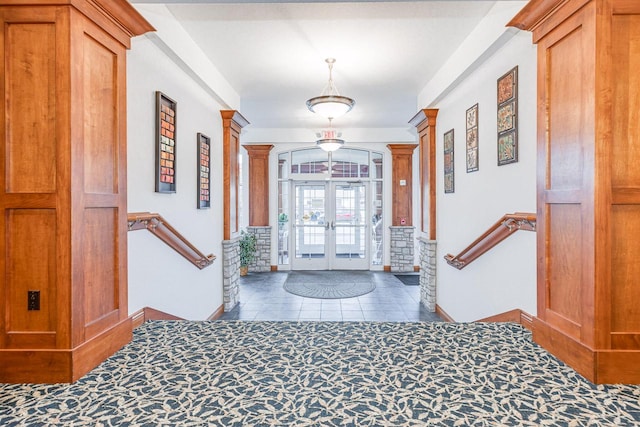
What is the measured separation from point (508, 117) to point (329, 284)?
4584 mm

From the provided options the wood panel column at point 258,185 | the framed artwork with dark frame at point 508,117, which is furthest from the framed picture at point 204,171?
the wood panel column at point 258,185

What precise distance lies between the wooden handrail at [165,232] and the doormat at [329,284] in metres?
2.46

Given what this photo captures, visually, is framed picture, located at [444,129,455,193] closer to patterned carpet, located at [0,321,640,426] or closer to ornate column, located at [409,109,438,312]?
ornate column, located at [409,109,438,312]

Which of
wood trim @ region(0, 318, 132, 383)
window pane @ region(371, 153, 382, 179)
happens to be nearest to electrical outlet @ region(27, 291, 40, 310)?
wood trim @ region(0, 318, 132, 383)

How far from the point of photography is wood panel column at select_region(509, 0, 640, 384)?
166cm

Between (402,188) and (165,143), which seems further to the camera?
(402,188)

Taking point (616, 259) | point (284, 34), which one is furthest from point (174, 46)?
point (616, 259)

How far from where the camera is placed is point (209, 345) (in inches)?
87.6

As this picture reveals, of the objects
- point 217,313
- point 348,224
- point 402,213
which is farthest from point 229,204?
point 402,213

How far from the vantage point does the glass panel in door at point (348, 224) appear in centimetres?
830

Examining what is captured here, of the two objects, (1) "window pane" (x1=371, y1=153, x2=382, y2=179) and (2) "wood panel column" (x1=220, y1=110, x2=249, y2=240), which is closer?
(2) "wood panel column" (x1=220, y1=110, x2=249, y2=240)

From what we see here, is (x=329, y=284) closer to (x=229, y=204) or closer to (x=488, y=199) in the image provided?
(x=229, y=204)

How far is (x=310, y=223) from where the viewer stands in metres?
8.33

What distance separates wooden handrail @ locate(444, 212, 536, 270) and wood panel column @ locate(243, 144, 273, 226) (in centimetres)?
486
